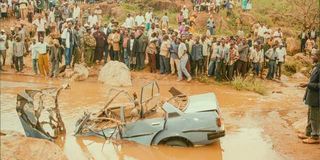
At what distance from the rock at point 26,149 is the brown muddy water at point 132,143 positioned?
252 cm

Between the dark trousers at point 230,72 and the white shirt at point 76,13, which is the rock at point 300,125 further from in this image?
the white shirt at point 76,13

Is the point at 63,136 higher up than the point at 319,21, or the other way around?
the point at 319,21

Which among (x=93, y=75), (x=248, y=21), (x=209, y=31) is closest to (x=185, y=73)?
(x=93, y=75)

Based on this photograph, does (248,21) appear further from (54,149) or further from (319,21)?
(54,149)

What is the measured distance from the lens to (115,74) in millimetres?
18656

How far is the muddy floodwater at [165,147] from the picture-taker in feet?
36.3

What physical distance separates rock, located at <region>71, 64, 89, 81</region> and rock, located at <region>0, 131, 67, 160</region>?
10768 mm

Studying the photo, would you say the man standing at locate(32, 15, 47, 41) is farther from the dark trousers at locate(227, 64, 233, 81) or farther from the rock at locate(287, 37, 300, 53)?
the rock at locate(287, 37, 300, 53)

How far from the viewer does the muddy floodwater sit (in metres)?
11.1

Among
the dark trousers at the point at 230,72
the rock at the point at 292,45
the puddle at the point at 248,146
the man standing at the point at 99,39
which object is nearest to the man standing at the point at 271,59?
the dark trousers at the point at 230,72

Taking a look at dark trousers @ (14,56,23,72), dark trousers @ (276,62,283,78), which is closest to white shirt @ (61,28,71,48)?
dark trousers @ (14,56,23,72)

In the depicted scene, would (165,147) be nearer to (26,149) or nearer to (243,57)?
(26,149)

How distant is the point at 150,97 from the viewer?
11430mm

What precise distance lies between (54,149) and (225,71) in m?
11.6
